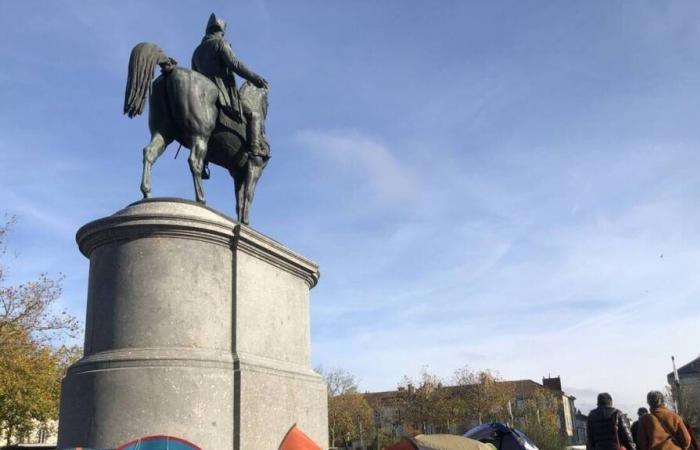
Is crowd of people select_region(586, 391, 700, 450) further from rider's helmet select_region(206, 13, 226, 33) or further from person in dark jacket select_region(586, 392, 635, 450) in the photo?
rider's helmet select_region(206, 13, 226, 33)

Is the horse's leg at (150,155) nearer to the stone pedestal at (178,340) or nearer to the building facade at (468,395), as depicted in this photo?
the stone pedestal at (178,340)

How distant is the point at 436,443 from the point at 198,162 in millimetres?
4076

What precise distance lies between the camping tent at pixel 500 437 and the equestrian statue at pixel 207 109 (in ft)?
15.7

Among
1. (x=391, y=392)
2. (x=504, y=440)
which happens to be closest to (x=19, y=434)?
(x=504, y=440)

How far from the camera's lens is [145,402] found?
5930mm

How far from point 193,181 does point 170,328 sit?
2.03 m

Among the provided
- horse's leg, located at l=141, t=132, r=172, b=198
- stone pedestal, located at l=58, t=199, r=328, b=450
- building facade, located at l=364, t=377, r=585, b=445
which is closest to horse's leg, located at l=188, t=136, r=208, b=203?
horse's leg, located at l=141, t=132, r=172, b=198

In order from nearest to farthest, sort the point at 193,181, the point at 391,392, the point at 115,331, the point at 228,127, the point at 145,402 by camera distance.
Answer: the point at 145,402 → the point at 115,331 → the point at 193,181 → the point at 228,127 → the point at 391,392

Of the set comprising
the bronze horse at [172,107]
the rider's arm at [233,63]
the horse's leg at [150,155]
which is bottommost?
the horse's leg at [150,155]

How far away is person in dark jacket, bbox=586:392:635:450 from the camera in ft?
27.1

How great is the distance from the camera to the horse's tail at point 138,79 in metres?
7.64

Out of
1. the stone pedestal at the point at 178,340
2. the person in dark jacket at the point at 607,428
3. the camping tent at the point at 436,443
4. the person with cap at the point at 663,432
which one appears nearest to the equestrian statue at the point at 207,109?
the stone pedestal at the point at 178,340

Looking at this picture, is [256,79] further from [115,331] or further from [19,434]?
[19,434]

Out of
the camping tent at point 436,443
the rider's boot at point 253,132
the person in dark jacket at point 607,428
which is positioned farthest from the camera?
the rider's boot at point 253,132
